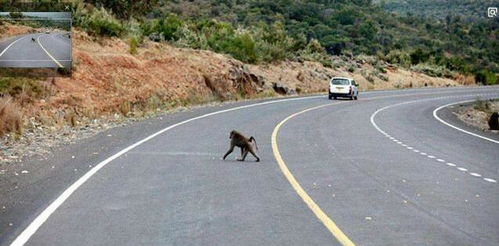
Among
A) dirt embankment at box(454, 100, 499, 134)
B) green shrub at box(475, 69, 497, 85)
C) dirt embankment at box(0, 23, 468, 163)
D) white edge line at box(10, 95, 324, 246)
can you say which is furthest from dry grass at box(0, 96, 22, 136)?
green shrub at box(475, 69, 497, 85)

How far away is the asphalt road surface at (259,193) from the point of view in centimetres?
795

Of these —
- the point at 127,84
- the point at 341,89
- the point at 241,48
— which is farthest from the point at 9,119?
the point at 241,48

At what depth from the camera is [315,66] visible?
65250 millimetres

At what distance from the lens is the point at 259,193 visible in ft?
35.2

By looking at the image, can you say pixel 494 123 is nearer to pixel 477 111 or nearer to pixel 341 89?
pixel 477 111

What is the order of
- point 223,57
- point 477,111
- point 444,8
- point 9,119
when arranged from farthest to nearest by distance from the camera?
point 444,8, point 223,57, point 477,111, point 9,119

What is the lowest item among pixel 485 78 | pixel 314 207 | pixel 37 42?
pixel 485 78

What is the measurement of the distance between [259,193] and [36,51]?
23542mm

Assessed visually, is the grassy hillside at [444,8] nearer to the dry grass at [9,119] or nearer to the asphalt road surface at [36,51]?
the asphalt road surface at [36,51]

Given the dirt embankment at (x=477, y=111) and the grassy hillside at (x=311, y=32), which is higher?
the grassy hillside at (x=311, y=32)

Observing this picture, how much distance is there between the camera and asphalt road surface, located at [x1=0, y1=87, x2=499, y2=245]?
313 inches

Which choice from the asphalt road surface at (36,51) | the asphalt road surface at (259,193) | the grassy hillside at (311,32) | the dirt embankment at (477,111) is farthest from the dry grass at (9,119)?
the dirt embankment at (477,111)

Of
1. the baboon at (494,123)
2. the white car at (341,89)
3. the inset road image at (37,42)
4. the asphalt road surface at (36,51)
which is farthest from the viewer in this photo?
the white car at (341,89)

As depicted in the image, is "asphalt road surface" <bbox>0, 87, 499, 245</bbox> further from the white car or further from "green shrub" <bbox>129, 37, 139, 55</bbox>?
the white car
